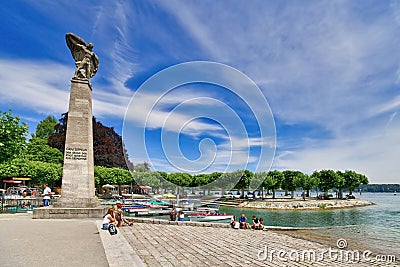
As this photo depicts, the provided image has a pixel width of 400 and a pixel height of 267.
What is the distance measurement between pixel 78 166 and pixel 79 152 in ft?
2.71

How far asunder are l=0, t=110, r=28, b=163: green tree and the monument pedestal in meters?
7.29

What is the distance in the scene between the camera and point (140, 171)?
8162 centimetres

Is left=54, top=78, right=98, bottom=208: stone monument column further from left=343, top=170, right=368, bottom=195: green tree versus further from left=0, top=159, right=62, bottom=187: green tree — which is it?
left=343, top=170, right=368, bottom=195: green tree

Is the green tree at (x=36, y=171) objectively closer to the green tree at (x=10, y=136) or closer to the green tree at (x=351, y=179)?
the green tree at (x=10, y=136)

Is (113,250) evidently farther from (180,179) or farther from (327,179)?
(327,179)

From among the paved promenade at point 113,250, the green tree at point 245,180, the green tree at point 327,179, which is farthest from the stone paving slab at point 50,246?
the green tree at point 327,179

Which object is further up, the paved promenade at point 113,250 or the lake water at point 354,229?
the paved promenade at point 113,250

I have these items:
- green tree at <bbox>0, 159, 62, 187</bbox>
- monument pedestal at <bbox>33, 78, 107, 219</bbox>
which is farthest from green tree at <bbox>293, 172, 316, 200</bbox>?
monument pedestal at <bbox>33, 78, 107, 219</bbox>

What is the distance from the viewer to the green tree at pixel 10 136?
2114 cm

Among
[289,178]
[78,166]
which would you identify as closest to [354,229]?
[78,166]

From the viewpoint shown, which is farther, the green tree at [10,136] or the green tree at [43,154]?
the green tree at [43,154]

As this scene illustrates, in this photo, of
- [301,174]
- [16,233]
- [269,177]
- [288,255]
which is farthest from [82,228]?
[301,174]

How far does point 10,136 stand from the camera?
21.5 metres

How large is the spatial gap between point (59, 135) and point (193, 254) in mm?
61310
